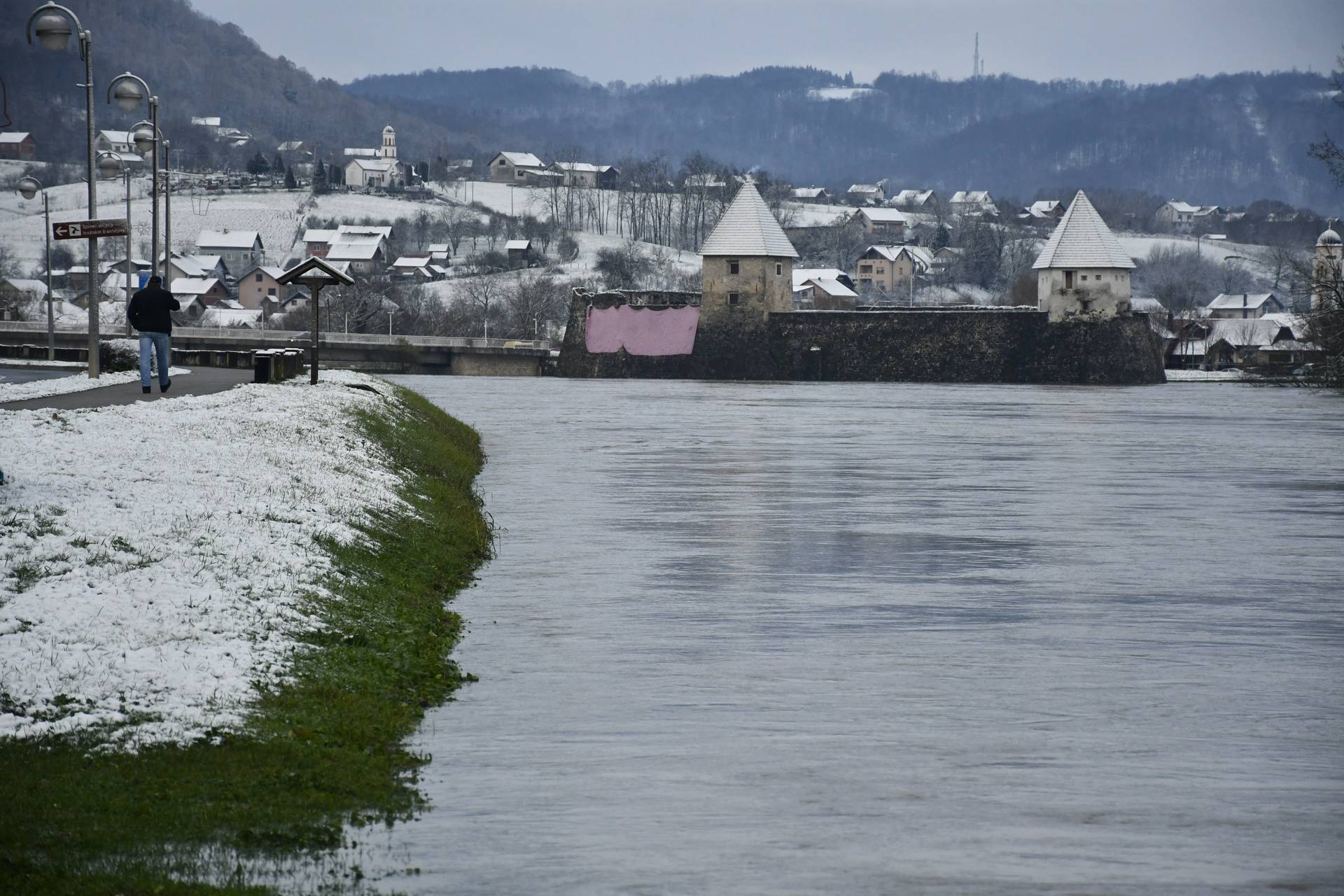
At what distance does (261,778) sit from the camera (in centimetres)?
742

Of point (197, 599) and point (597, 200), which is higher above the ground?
point (597, 200)

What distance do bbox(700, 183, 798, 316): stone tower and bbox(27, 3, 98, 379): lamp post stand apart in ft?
158

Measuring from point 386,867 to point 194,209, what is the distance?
181271mm

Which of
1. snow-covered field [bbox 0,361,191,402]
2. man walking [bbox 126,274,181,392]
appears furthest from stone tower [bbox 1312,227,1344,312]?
man walking [bbox 126,274,181,392]

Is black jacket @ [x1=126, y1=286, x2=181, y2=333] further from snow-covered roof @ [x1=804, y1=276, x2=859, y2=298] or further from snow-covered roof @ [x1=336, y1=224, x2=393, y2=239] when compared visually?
snow-covered roof @ [x1=336, y1=224, x2=393, y2=239]

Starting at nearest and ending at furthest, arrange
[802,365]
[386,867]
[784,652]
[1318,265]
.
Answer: [386,867] < [784,652] < [1318,265] < [802,365]

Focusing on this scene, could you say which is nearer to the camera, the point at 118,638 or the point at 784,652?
the point at 118,638

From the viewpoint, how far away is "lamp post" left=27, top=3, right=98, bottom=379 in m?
21.1

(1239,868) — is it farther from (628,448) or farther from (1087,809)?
(628,448)

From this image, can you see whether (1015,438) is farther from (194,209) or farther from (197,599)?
(194,209)

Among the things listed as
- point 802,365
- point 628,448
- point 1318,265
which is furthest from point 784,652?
point 802,365

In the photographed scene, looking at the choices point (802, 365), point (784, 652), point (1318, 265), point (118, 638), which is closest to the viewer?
point (118, 638)

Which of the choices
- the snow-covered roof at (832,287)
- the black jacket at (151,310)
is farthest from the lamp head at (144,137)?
the snow-covered roof at (832,287)

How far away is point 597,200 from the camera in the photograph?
18775 centimetres
